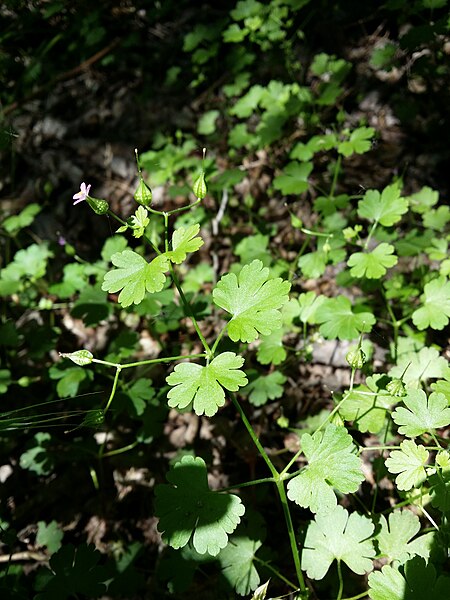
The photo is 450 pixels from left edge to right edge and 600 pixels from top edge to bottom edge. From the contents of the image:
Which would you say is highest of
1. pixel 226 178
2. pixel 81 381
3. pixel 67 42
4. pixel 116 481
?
pixel 67 42

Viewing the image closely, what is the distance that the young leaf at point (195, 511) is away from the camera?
53.7 inches

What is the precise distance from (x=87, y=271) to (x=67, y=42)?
10.8 feet

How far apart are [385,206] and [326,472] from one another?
1388 mm

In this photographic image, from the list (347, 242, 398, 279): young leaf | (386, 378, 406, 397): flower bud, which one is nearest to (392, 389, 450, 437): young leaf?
(386, 378, 406, 397): flower bud

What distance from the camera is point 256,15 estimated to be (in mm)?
3709

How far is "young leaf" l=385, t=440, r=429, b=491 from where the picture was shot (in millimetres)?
1360

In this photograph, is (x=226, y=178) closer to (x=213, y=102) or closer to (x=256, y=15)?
(x=213, y=102)

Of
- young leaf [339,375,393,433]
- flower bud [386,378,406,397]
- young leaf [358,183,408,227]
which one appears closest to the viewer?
flower bud [386,378,406,397]

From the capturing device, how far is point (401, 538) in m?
1.53

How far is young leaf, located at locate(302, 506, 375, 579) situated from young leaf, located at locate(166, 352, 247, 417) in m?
0.64

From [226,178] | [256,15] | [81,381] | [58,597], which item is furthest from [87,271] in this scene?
[256,15]

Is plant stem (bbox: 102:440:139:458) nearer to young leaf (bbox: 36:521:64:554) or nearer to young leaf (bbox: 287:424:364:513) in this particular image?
young leaf (bbox: 36:521:64:554)

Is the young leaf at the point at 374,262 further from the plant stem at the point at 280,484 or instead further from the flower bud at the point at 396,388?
the plant stem at the point at 280,484

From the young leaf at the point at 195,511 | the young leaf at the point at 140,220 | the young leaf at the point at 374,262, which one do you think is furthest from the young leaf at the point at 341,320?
the young leaf at the point at 140,220
